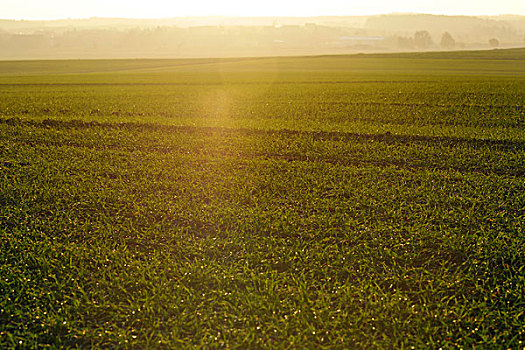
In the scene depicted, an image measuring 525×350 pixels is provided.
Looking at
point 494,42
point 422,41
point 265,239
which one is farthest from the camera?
point 422,41

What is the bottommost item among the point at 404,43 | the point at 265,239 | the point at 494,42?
the point at 265,239

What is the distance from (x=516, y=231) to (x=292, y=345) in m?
4.96

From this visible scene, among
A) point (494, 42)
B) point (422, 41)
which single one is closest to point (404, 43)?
point (422, 41)

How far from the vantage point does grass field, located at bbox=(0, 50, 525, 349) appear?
4559 millimetres

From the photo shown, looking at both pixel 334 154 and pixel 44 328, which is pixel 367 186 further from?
pixel 44 328

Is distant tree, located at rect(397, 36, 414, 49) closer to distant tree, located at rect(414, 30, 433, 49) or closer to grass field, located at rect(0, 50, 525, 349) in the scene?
distant tree, located at rect(414, 30, 433, 49)

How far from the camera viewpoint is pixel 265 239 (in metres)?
6.50

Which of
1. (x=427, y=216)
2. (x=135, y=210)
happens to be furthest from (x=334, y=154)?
(x=135, y=210)

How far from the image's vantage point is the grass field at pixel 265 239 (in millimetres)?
4559

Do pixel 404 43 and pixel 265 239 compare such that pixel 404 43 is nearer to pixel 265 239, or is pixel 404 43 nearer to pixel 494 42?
pixel 494 42

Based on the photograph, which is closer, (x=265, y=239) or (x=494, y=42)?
(x=265, y=239)

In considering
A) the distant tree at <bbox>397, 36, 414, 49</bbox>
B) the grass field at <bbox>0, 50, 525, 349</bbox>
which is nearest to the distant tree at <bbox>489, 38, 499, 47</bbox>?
the distant tree at <bbox>397, 36, 414, 49</bbox>

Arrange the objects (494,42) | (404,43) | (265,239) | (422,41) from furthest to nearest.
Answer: (404,43)
(422,41)
(494,42)
(265,239)

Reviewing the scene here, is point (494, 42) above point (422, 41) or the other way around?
the other way around
